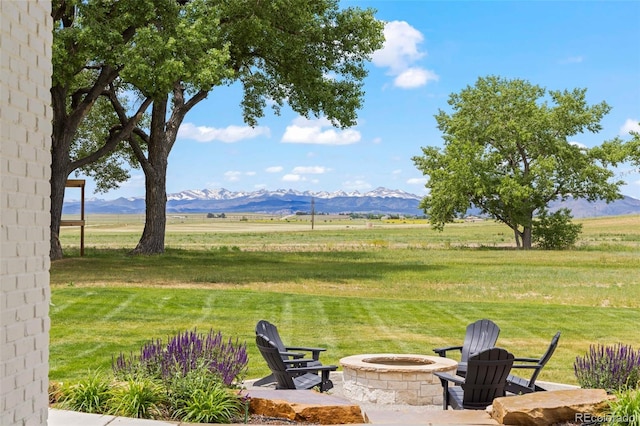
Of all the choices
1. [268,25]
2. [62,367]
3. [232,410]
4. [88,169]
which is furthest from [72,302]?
[88,169]

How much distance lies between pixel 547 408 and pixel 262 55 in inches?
1200

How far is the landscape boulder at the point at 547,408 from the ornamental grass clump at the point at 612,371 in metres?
0.91

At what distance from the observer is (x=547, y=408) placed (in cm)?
673

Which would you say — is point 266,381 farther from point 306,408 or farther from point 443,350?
point 306,408

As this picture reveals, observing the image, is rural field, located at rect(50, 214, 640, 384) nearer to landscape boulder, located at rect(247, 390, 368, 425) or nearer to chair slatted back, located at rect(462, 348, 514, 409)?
chair slatted back, located at rect(462, 348, 514, 409)

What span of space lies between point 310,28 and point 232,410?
28913 millimetres

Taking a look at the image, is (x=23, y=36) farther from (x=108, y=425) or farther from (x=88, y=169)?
(x=88, y=169)

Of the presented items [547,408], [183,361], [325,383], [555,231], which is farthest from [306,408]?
[555,231]

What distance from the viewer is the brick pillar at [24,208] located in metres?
4.94

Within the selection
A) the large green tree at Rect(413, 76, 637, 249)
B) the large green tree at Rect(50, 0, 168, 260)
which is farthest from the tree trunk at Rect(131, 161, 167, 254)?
the large green tree at Rect(413, 76, 637, 249)

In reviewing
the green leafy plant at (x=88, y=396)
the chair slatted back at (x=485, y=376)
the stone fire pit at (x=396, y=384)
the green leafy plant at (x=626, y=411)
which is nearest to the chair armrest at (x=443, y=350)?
the stone fire pit at (x=396, y=384)

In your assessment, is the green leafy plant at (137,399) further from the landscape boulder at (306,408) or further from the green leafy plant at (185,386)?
the landscape boulder at (306,408)

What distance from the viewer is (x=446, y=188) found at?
5647cm

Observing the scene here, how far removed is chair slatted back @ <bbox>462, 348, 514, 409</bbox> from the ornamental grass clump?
97 cm
